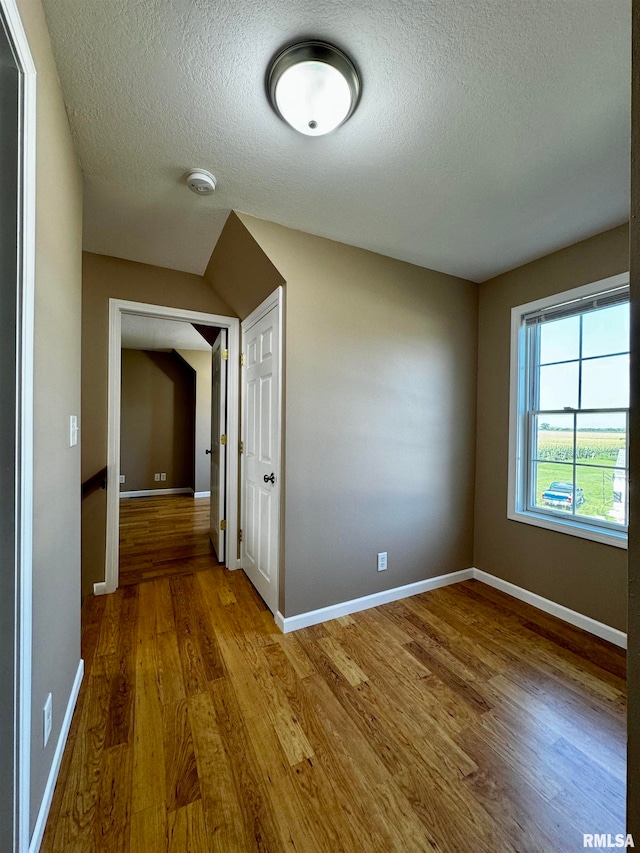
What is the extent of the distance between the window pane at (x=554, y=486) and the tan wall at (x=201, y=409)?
15.4ft

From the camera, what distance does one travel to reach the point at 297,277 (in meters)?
2.03

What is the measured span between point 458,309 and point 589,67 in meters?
1.65

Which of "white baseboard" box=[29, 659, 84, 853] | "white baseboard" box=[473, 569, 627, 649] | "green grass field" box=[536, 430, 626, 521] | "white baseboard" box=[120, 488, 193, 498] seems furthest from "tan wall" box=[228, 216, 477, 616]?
"white baseboard" box=[120, 488, 193, 498]

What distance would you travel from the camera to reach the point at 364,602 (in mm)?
2289

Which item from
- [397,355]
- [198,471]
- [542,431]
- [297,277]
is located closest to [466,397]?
[542,431]

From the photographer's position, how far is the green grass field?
206 centimetres

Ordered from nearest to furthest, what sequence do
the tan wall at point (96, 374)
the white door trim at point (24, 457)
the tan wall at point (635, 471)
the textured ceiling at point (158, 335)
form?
the tan wall at point (635, 471)
the white door trim at point (24, 457)
the tan wall at point (96, 374)
the textured ceiling at point (158, 335)

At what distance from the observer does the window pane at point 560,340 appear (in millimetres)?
2232

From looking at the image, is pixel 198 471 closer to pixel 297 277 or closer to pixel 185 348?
pixel 185 348

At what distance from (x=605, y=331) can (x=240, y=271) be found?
7.92 feet

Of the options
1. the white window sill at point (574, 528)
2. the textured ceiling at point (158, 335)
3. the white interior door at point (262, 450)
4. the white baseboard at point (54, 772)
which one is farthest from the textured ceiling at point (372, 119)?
the white baseboard at point (54, 772)

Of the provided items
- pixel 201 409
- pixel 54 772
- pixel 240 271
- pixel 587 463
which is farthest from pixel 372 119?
pixel 201 409

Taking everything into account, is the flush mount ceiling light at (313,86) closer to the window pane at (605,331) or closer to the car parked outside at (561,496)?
the window pane at (605,331)

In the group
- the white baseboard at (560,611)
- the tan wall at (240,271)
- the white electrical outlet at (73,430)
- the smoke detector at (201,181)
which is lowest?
the white baseboard at (560,611)
